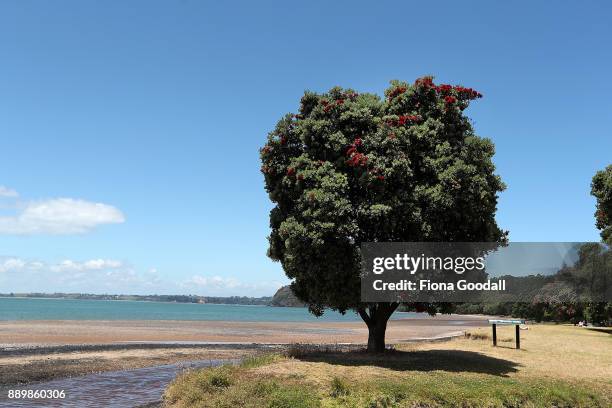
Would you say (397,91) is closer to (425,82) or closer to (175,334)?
(425,82)

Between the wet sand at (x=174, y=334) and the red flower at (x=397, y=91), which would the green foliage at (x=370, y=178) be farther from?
the wet sand at (x=174, y=334)

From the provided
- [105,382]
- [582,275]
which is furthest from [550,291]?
[105,382]

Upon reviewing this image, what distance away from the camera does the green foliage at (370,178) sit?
22.5 metres

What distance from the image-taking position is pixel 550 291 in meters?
78.9

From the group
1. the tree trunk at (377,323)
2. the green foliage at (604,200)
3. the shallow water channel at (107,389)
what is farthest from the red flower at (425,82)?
the green foliage at (604,200)

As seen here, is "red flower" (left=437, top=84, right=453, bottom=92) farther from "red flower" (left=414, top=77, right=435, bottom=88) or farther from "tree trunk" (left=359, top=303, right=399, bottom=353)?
"tree trunk" (left=359, top=303, right=399, bottom=353)

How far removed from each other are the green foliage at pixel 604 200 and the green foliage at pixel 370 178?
26.6 m

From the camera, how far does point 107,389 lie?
70.9 feet

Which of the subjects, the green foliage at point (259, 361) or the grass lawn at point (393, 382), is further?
the green foliage at point (259, 361)

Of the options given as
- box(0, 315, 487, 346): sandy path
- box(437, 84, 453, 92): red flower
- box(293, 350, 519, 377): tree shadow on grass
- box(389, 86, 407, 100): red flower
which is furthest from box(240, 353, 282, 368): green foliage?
box(0, 315, 487, 346): sandy path

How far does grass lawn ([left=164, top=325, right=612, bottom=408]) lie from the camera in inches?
682

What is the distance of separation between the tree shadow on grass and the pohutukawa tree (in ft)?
7.67

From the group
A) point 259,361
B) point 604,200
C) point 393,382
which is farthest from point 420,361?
point 604,200

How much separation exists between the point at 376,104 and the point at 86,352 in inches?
996
